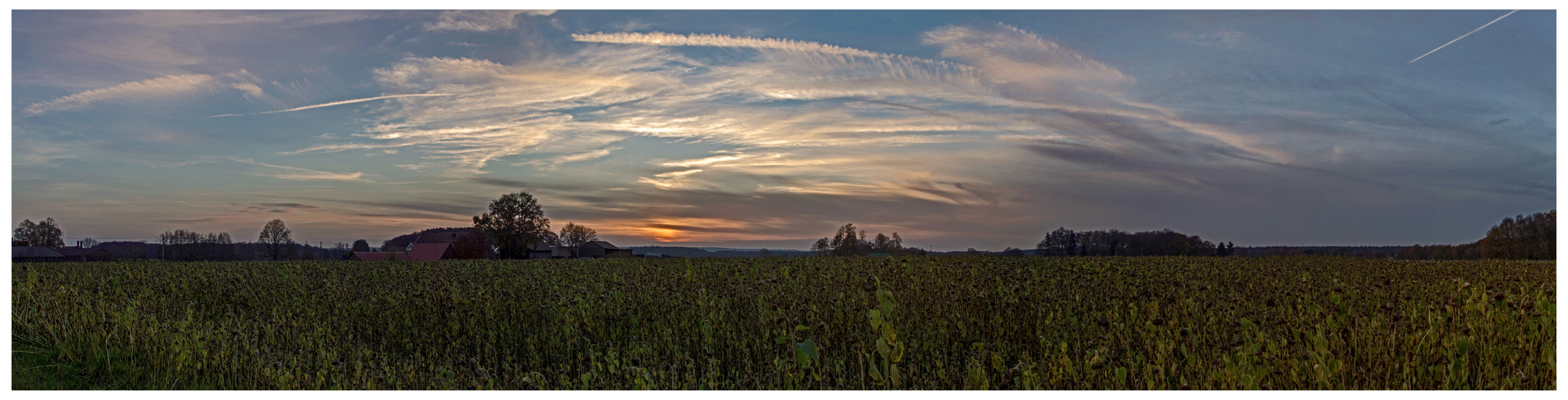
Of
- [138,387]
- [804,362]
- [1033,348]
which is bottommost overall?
[138,387]

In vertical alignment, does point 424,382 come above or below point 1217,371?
below

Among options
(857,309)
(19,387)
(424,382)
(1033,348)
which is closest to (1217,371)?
(1033,348)

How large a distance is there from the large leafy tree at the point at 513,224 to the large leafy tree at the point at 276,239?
24764mm

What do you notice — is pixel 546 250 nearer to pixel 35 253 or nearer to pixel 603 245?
pixel 603 245

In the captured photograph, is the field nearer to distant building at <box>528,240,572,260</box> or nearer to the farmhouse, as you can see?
the farmhouse

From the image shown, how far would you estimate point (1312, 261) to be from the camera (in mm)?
15805

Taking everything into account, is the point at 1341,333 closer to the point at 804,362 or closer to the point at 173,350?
the point at 804,362

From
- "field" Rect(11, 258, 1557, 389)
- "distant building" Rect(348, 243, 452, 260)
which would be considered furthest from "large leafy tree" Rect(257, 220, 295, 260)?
"field" Rect(11, 258, 1557, 389)

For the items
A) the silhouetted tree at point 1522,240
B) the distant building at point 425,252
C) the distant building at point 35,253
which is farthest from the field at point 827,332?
the distant building at point 425,252

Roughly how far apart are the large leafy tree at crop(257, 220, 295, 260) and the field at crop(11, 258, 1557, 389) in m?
67.0

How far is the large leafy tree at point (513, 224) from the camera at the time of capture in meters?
58.0

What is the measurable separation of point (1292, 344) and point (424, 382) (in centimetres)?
677

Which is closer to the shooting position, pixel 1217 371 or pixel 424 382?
pixel 1217 371

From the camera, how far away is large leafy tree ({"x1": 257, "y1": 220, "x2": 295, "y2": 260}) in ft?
226
